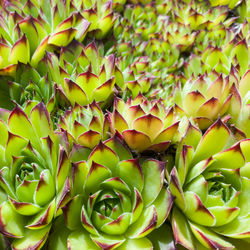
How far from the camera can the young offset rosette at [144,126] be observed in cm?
93

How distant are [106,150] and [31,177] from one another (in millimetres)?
229

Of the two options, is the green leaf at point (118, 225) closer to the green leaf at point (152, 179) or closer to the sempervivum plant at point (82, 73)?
the green leaf at point (152, 179)

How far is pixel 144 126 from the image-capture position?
940 mm

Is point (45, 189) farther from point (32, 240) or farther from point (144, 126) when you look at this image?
point (144, 126)

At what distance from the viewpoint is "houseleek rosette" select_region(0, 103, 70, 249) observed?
83 centimetres

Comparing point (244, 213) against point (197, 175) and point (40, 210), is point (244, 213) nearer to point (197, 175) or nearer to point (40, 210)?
point (197, 175)

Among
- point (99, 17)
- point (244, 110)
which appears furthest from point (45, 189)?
point (99, 17)

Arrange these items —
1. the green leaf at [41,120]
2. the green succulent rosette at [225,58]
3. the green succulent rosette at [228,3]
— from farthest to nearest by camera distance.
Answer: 1. the green succulent rosette at [228,3]
2. the green succulent rosette at [225,58]
3. the green leaf at [41,120]

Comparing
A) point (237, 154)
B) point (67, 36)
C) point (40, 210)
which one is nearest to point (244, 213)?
point (237, 154)

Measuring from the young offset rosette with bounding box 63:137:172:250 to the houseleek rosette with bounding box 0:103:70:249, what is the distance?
2.1 inches

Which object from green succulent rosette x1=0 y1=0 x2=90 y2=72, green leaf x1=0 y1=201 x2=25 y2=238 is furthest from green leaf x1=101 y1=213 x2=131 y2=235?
green succulent rosette x1=0 y1=0 x2=90 y2=72

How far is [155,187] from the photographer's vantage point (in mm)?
882

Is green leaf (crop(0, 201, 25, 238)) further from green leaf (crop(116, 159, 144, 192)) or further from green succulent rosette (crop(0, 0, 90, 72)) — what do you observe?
green succulent rosette (crop(0, 0, 90, 72))

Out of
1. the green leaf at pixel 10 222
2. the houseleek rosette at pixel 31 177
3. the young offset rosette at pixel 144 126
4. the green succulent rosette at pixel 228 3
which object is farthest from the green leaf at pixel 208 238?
the green succulent rosette at pixel 228 3
